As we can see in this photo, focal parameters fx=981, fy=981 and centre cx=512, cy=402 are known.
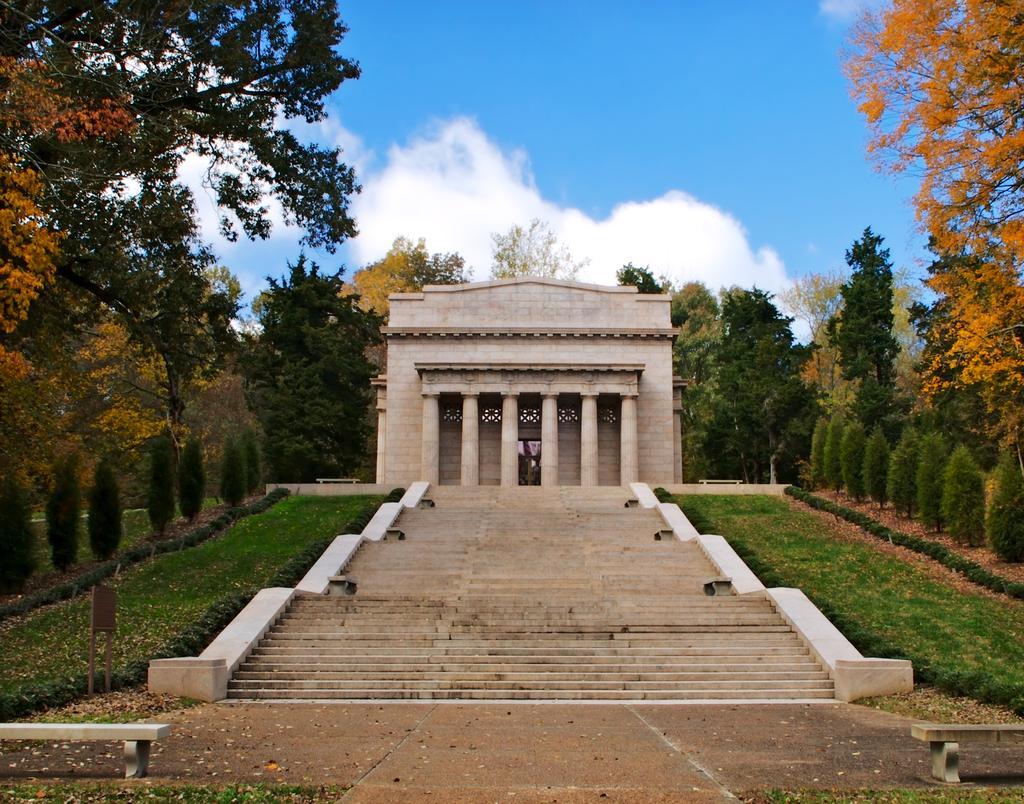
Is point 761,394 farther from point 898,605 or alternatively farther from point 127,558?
point 127,558

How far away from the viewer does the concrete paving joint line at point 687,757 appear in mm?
7861

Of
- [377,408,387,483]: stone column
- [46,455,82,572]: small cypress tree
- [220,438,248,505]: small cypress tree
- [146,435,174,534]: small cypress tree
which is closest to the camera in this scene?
[46,455,82,572]: small cypress tree

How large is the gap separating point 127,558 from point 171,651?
9.81 m

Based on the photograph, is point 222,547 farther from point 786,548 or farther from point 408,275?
point 408,275

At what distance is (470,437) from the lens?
3741 centimetres

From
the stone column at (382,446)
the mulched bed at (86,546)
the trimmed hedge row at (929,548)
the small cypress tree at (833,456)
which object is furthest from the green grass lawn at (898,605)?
the stone column at (382,446)

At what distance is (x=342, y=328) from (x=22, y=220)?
109ft

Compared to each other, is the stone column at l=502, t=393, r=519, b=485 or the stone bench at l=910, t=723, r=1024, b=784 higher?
the stone column at l=502, t=393, r=519, b=485

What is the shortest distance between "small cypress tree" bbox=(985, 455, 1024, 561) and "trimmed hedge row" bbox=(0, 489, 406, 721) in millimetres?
15210

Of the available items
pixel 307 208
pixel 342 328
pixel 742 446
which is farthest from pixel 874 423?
pixel 307 208

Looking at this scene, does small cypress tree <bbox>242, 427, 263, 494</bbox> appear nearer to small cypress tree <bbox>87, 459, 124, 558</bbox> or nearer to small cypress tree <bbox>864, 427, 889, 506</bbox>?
small cypress tree <bbox>87, 459, 124, 558</bbox>

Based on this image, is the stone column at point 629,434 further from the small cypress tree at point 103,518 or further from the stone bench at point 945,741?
the stone bench at point 945,741

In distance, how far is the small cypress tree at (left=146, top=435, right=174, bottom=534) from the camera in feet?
87.2

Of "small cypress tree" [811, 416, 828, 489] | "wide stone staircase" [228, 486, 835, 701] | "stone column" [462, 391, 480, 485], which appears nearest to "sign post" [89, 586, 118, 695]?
"wide stone staircase" [228, 486, 835, 701]
